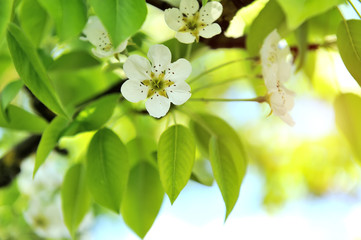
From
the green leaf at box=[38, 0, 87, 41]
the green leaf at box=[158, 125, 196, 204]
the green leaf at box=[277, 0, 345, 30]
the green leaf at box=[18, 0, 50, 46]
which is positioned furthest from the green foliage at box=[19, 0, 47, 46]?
the green leaf at box=[277, 0, 345, 30]

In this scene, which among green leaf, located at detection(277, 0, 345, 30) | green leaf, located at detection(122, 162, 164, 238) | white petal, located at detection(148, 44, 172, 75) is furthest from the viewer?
green leaf, located at detection(122, 162, 164, 238)

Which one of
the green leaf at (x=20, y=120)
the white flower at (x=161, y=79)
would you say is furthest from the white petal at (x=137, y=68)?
the green leaf at (x=20, y=120)

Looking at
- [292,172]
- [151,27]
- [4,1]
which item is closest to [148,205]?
[4,1]

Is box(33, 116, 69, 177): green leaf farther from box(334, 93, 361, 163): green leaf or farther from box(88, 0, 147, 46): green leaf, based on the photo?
box(334, 93, 361, 163): green leaf

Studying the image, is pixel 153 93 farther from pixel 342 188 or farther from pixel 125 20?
pixel 342 188

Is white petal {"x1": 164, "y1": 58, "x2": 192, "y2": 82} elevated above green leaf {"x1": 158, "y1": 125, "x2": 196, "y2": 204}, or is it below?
above

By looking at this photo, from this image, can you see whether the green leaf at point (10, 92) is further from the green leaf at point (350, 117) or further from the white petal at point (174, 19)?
the green leaf at point (350, 117)
